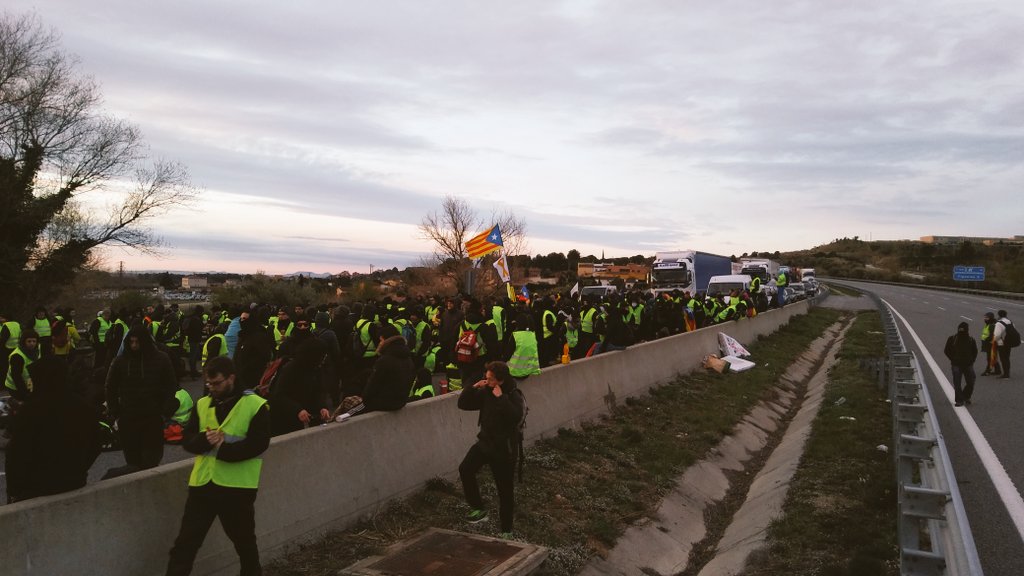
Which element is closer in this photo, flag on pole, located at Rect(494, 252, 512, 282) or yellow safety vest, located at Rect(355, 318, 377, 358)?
yellow safety vest, located at Rect(355, 318, 377, 358)

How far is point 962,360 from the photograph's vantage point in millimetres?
13922

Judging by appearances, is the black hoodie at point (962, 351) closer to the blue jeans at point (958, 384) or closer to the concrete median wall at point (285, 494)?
the blue jeans at point (958, 384)

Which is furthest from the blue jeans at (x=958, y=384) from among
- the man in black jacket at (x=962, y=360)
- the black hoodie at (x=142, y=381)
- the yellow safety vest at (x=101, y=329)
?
the yellow safety vest at (x=101, y=329)

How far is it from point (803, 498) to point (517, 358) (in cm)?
380

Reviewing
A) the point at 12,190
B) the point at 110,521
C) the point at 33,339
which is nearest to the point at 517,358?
the point at 110,521

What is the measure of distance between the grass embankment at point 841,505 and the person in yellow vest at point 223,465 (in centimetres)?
441

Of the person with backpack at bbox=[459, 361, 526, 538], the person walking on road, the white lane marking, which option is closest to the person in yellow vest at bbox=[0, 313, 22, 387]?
the person with backpack at bbox=[459, 361, 526, 538]

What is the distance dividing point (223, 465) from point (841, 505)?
21.1 ft

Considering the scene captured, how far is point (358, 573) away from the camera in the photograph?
18.8 ft

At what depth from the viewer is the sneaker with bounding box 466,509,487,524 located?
718cm

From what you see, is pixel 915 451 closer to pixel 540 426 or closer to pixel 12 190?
pixel 540 426

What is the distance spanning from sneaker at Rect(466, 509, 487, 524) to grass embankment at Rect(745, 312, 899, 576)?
96.7 inches

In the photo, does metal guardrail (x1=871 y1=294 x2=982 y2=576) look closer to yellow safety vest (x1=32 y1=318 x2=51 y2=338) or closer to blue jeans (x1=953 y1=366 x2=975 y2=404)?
blue jeans (x1=953 y1=366 x2=975 y2=404)

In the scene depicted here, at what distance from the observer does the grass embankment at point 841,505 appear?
668 cm
